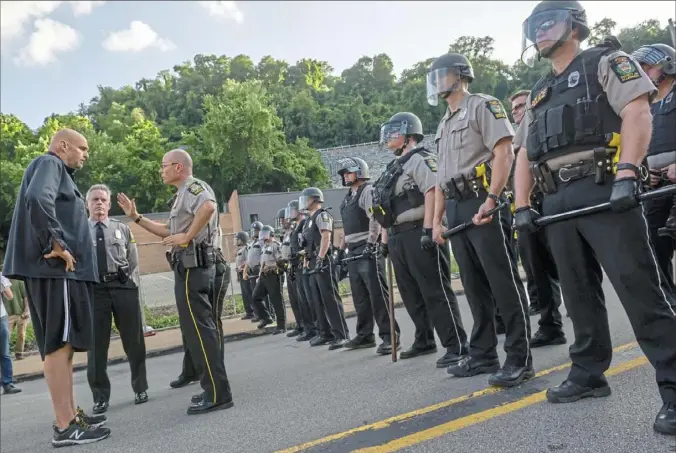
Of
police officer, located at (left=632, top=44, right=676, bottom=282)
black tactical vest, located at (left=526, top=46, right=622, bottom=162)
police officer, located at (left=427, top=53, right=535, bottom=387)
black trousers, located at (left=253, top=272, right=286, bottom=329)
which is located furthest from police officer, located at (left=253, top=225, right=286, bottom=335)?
black tactical vest, located at (left=526, top=46, right=622, bottom=162)

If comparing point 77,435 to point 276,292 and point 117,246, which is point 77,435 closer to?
point 117,246

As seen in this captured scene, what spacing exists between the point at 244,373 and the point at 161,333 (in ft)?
19.4

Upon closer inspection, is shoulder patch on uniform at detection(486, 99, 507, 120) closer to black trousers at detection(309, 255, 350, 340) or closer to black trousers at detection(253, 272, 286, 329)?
black trousers at detection(309, 255, 350, 340)

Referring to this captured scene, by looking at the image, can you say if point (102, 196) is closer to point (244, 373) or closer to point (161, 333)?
point (244, 373)

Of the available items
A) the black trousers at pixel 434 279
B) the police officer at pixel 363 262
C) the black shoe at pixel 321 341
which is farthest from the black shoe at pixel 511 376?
the black shoe at pixel 321 341

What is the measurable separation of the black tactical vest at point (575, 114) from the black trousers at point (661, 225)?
72.1 inches

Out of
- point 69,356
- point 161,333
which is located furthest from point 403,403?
point 161,333

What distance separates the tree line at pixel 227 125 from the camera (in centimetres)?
5091

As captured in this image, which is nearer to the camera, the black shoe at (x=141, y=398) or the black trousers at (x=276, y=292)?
the black shoe at (x=141, y=398)

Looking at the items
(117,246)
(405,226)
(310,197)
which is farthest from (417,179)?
(310,197)

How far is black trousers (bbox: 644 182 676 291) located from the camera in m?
4.58

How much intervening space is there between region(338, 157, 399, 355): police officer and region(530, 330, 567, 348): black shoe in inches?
64.3

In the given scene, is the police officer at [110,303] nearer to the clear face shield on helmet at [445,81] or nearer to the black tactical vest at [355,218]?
the black tactical vest at [355,218]

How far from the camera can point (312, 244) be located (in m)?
8.51
